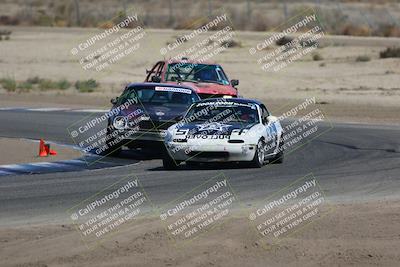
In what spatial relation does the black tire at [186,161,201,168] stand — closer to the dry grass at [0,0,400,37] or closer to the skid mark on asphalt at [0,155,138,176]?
the skid mark on asphalt at [0,155,138,176]

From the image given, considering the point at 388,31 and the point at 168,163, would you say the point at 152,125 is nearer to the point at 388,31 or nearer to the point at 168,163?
the point at 168,163

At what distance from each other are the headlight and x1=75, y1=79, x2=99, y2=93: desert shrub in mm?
19294

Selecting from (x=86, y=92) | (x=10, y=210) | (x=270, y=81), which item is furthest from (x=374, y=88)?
(x=10, y=210)

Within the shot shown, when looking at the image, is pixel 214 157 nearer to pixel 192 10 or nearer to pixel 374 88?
pixel 374 88

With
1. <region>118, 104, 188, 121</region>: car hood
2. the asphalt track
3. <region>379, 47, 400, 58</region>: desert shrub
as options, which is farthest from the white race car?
<region>379, 47, 400, 58</region>: desert shrub

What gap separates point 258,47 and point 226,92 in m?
22.6

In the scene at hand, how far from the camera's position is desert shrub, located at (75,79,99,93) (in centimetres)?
3922

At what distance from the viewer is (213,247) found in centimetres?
1109

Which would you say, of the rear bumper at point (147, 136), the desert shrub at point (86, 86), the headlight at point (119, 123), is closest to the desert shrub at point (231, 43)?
the desert shrub at point (86, 86)

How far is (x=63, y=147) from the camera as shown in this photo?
869 inches

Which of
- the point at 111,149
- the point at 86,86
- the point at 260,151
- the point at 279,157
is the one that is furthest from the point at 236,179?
the point at 86,86

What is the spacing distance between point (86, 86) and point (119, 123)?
2014 centimetres

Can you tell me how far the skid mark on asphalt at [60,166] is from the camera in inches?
695

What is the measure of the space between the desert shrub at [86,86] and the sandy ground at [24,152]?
52.2 ft
